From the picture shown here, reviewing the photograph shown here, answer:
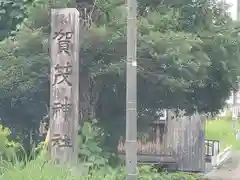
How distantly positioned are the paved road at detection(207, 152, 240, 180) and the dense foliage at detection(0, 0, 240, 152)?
632 centimetres

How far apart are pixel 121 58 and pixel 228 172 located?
11.4 m

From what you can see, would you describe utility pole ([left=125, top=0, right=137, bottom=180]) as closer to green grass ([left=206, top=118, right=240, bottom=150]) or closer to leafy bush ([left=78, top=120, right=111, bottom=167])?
leafy bush ([left=78, top=120, right=111, bottom=167])

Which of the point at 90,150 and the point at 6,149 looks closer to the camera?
the point at 90,150

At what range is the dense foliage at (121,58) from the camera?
35.8 ft

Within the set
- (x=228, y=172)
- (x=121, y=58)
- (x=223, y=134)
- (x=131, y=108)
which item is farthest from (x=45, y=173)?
(x=223, y=134)

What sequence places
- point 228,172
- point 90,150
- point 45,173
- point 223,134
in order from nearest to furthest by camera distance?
point 45,173, point 90,150, point 228,172, point 223,134

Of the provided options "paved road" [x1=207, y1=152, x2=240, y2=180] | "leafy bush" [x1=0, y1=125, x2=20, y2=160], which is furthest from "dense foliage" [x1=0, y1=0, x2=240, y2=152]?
"paved road" [x1=207, y1=152, x2=240, y2=180]

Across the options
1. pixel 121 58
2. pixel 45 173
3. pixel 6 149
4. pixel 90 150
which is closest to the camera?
pixel 45 173

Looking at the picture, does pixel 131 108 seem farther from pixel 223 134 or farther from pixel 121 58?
pixel 223 134

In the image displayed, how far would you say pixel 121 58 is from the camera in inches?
434

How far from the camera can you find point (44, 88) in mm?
11805

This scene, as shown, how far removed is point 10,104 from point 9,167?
195 inches

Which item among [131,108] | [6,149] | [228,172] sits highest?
[131,108]

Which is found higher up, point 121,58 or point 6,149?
point 121,58
